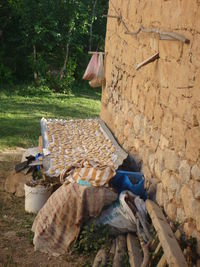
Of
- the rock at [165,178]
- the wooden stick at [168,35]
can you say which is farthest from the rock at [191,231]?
the wooden stick at [168,35]

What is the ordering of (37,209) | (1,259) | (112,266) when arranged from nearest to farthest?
(112,266)
(1,259)
(37,209)

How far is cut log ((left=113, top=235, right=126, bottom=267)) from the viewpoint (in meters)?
4.24

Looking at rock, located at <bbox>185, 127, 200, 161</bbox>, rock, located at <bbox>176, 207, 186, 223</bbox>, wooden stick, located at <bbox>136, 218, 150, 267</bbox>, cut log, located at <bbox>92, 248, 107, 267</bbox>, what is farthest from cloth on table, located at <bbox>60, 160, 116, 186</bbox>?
rock, located at <bbox>185, 127, 200, 161</bbox>

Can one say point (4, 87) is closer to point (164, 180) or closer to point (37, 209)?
point (37, 209)

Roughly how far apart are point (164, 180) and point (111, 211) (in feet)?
2.06

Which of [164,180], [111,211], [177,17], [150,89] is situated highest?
[177,17]

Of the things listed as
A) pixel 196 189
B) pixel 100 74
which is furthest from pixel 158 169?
pixel 100 74

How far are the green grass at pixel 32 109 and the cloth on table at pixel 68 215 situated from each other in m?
3.59

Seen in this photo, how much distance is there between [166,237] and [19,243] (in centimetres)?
169

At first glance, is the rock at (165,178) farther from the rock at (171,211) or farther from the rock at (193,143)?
the rock at (193,143)

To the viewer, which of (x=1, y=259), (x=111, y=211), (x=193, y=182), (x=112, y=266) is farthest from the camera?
(x=111, y=211)

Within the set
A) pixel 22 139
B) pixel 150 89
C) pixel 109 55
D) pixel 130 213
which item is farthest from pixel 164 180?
pixel 22 139

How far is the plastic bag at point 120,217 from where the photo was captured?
15.5 feet

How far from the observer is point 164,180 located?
15.3ft
